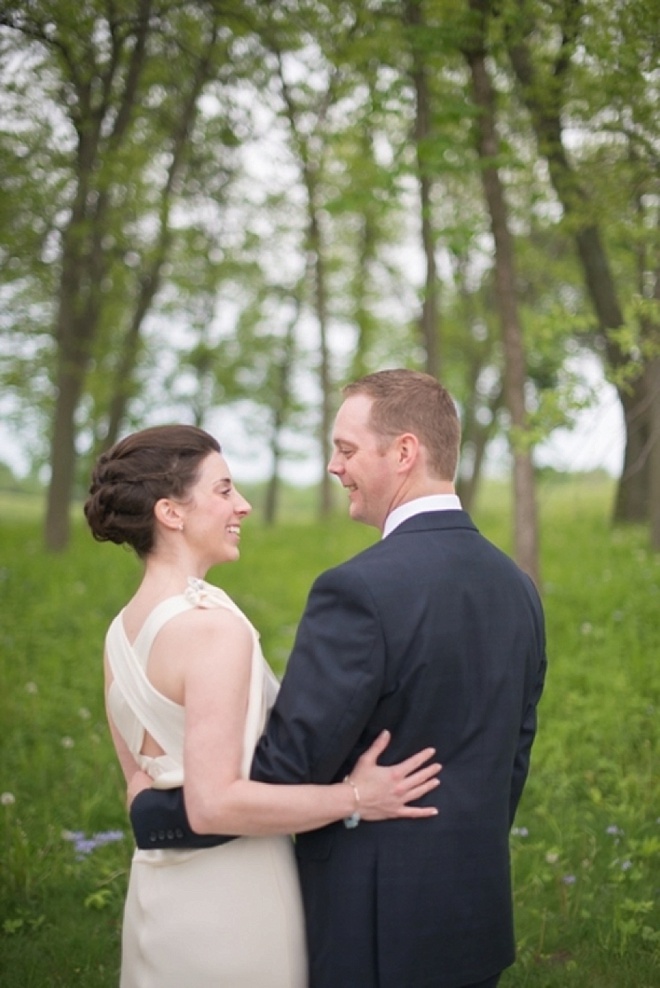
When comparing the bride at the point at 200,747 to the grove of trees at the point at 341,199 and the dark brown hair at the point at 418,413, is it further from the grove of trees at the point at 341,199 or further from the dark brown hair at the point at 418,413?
the grove of trees at the point at 341,199


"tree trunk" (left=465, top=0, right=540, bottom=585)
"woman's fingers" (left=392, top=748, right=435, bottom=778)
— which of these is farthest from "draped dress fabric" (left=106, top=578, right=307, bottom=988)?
"tree trunk" (left=465, top=0, right=540, bottom=585)

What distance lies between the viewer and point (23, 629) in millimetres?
10219

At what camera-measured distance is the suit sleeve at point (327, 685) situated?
2.51 metres

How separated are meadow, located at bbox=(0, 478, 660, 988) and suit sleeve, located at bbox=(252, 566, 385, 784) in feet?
8.30

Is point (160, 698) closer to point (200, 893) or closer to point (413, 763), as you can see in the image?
point (200, 893)

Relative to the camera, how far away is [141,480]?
9.66 feet

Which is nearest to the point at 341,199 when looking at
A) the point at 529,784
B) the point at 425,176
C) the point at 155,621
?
the point at 425,176

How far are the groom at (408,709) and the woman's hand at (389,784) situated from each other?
0.05 m

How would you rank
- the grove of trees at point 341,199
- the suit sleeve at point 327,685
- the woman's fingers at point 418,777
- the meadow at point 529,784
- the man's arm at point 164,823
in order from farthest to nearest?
the grove of trees at point 341,199 → the meadow at point 529,784 → the man's arm at point 164,823 → the woman's fingers at point 418,777 → the suit sleeve at point 327,685

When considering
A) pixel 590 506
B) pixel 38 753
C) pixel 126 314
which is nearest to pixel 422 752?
pixel 38 753

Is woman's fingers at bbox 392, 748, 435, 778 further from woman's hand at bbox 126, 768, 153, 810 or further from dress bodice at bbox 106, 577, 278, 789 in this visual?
woman's hand at bbox 126, 768, 153, 810

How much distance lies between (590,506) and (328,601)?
19.1m

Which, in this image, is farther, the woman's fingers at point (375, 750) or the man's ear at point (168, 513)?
the man's ear at point (168, 513)

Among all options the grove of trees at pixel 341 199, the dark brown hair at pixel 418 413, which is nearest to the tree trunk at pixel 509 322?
the grove of trees at pixel 341 199
